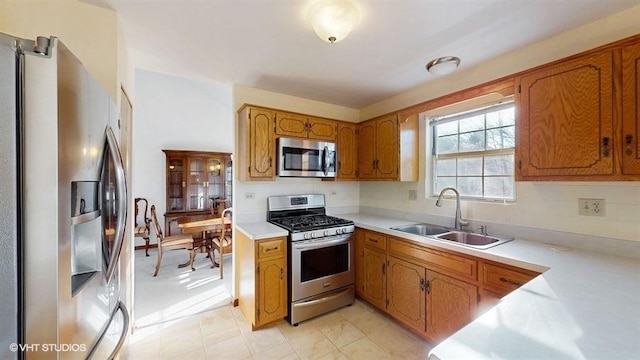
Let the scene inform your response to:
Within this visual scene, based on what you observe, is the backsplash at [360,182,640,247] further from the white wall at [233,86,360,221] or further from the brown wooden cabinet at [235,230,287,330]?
the brown wooden cabinet at [235,230,287,330]

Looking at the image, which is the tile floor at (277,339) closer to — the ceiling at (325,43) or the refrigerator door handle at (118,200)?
the refrigerator door handle at (118,200)

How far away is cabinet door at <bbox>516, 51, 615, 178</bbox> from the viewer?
4.43 ft

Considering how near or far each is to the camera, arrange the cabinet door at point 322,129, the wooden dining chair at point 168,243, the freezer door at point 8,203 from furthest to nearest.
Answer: the wooden dining chair at point 168,243 → the cabinet door at point 322,129 → the freezer door at point 8,203

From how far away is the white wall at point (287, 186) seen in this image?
8.52 ft

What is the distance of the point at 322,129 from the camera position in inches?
110

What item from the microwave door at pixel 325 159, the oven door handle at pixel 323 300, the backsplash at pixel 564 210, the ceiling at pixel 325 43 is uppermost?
the ceiling at pixel 325 43

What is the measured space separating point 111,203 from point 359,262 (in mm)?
2179

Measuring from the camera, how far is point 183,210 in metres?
4.94

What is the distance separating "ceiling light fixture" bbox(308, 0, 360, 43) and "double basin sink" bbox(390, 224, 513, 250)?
165 cm

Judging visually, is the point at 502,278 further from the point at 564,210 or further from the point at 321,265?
the point at 321,265

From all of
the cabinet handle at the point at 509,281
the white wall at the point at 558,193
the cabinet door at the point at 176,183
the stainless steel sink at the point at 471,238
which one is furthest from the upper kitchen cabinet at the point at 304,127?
the cabinet door at the point at 176,183

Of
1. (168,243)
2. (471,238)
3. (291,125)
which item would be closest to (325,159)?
(291,125)

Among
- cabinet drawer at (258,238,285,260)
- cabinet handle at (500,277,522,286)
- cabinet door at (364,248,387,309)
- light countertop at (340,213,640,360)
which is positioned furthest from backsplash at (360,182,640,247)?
cabinet drawer at (258,238,285,260)

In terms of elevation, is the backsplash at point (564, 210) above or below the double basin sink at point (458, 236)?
above
